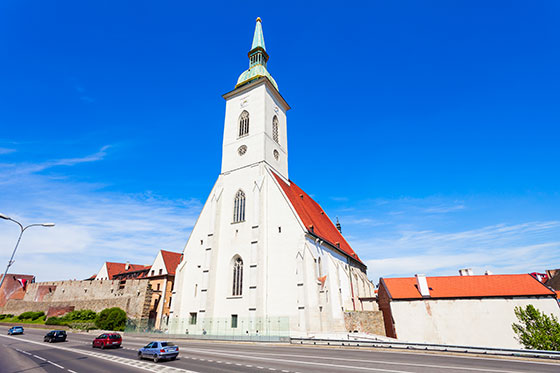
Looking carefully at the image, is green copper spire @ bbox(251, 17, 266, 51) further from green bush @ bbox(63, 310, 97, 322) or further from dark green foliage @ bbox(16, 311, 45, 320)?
dark green foliage @ bbox(16, 311, 45, 320)

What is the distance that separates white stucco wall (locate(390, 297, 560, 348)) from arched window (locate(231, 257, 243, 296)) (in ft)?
55.3

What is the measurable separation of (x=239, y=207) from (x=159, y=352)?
58.8 feet

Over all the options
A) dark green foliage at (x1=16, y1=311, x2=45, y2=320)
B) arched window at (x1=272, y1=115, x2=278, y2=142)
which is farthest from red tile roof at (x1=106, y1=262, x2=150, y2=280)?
arched window at (x1=272, y1=115, x2=278, y2=142)

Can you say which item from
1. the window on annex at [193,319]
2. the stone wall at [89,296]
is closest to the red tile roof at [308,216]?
the window on annex at [193,319]

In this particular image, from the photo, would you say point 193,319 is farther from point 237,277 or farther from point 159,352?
point 159,352

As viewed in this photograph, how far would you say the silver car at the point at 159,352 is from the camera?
12913 millimetres

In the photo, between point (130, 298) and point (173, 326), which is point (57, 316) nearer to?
point (130, 298)

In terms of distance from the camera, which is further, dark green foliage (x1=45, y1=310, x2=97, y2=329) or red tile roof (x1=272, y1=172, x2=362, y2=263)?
dark green foliage (x1=45, y1=310, x2=97, y2=329)

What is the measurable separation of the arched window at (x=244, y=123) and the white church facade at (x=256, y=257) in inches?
5.5

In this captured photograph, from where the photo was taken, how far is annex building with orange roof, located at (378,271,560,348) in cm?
2602

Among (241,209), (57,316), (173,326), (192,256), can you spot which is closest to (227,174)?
(241,209)

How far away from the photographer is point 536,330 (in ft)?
76.1

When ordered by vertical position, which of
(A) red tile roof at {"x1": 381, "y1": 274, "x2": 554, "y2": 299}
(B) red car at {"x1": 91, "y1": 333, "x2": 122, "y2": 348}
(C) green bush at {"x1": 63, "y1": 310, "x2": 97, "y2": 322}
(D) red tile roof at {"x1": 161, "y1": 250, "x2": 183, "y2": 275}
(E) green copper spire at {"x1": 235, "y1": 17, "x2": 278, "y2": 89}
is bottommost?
(B) red car at {"x1": 91, "y1": 333, "x2": 122, "y2": 348}

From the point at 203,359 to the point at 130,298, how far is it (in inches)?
1194
